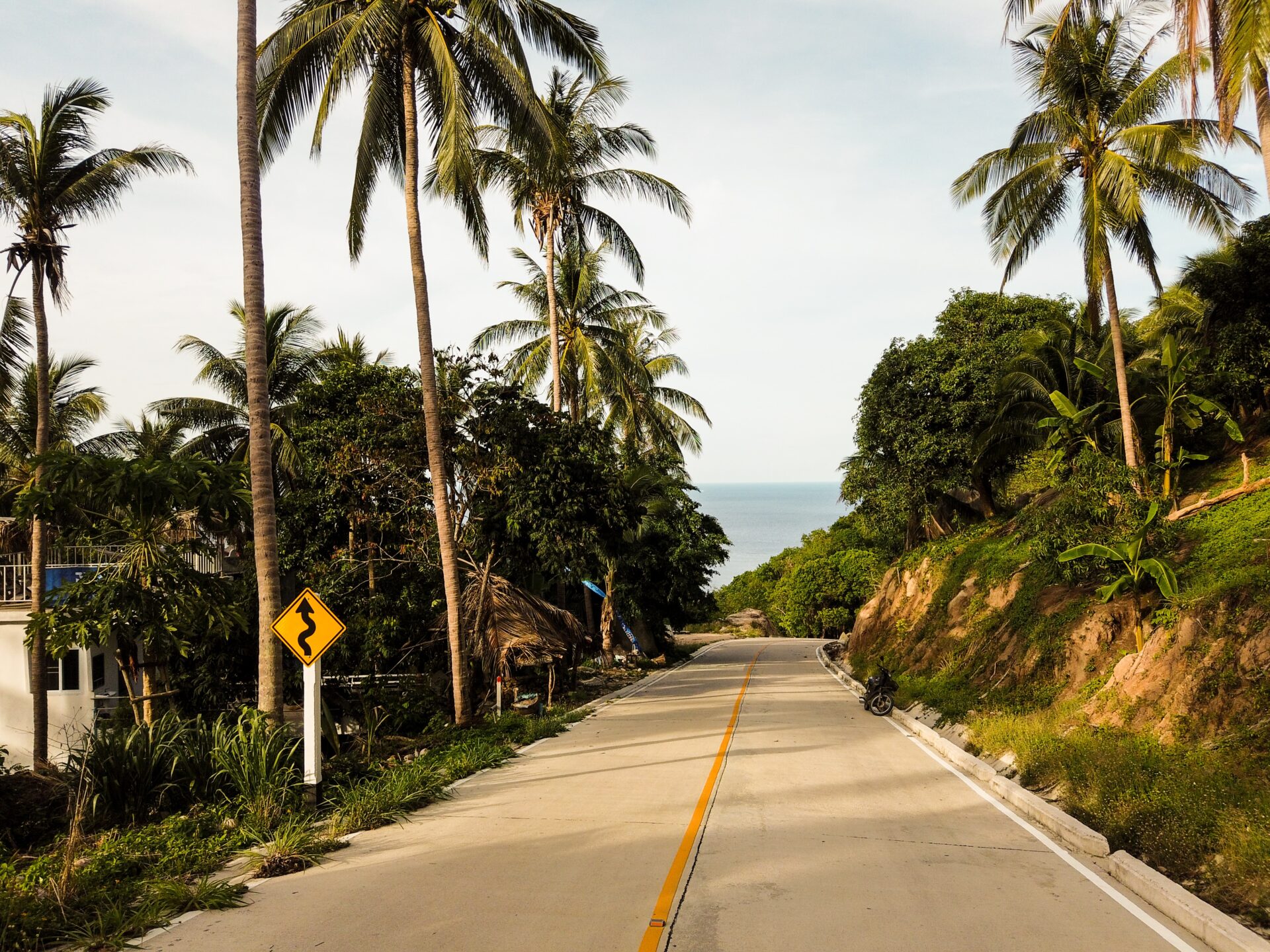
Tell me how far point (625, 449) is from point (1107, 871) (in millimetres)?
27722

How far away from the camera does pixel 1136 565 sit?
13727 millimetres

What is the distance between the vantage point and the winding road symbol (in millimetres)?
9680

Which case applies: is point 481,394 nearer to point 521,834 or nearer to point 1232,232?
point 521,834

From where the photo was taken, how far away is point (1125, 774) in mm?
9156

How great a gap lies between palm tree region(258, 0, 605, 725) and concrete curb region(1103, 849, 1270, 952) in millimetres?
12067

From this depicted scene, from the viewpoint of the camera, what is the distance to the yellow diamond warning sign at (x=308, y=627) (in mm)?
9672

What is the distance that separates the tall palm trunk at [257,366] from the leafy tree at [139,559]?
7.92ft

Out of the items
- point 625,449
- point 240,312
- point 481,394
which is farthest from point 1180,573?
point 240,312

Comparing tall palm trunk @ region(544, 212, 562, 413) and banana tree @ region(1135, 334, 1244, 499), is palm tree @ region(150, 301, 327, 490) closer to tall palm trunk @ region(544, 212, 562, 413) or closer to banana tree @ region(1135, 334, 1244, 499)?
tall palm trunk @ region(544, 212, 562, 413)

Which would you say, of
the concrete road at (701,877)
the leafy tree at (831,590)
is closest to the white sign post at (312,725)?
the concrete road at (701,877)

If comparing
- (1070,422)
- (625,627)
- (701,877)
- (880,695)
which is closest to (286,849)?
(701,877)

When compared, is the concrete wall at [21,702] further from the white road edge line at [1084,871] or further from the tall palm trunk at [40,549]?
the white road edge line at [1084,871]

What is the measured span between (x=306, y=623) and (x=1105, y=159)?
55.9 ft

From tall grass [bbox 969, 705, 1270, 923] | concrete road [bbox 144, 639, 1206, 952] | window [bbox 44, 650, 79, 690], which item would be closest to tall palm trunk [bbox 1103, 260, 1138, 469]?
tall grass [bbox 969, 705, 1270, 923]
